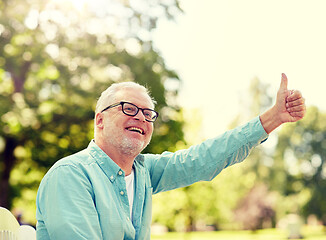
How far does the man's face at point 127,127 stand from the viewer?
2105mm

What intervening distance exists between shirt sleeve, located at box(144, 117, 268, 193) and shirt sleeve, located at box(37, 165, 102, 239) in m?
0.67

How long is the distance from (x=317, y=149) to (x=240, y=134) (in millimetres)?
31440

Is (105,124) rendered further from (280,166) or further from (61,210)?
(280,166)

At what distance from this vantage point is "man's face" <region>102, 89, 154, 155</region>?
2105 mm

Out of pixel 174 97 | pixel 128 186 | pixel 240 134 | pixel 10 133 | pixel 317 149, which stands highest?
pixel 317 149

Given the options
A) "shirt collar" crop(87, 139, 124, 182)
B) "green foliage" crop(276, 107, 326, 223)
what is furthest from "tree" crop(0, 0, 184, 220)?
"green foliage" crop(276, 107, 326, 223)

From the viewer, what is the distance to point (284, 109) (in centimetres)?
231

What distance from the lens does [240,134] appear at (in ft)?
7.60

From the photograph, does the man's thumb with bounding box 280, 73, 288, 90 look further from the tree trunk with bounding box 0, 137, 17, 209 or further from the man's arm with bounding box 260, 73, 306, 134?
the tree trunk with bounding box 0, 137, 17, 209

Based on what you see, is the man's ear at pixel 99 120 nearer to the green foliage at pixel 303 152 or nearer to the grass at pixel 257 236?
the grass at pixel 257 236

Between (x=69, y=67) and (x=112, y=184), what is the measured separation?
9920 mm

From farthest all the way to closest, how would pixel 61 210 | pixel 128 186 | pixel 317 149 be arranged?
pixel 317 149 < pixel 128 186 < pixel 61 210

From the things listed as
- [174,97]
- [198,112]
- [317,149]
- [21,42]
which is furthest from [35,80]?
[317,149]

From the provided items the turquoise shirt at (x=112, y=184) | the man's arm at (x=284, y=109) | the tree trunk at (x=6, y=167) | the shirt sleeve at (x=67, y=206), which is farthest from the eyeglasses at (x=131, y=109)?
the tree trunk at (x=6, y=167)
